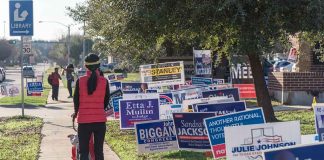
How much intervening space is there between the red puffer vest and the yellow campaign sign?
8.86m

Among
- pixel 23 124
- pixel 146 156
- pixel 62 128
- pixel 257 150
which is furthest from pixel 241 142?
pixel 23 124

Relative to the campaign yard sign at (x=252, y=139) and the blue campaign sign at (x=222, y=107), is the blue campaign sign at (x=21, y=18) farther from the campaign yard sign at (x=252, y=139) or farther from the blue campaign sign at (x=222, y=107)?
the campaign yard sign at (x=252, y=139)

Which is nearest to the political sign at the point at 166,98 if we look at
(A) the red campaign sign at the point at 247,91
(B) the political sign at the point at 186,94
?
(B) the political sign at the point at 186,94

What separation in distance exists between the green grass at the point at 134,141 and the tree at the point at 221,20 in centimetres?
218

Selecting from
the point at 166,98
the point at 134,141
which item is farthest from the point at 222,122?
the point at 166,98

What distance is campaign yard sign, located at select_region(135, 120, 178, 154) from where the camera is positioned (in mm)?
9867

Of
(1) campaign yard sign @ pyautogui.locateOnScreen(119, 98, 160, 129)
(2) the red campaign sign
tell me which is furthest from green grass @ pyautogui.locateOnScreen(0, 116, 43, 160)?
(2) the red campaign sign

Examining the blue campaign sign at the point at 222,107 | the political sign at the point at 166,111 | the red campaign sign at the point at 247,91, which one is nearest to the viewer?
the blue campaign sign at the point at 222,107

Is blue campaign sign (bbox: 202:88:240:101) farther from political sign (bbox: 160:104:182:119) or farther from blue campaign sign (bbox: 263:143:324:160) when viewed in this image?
blue campaign sign (bbox: 263:143:324:160)

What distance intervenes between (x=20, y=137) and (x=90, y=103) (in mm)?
6020

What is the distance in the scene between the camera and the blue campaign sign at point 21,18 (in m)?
16.3

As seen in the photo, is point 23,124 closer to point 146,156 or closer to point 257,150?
point 146,156

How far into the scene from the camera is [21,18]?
16.5 meters

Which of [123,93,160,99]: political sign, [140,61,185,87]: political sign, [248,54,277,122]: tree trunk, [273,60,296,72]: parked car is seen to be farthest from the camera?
[273,60,296,72]: parked car
